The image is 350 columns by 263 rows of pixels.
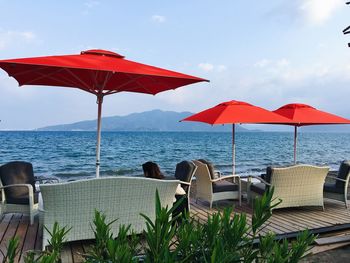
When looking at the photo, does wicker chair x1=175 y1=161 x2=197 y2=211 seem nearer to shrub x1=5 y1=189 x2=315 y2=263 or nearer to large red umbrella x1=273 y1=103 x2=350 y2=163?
large red umbrella x1=273 y1=103 x2=350 y2=163

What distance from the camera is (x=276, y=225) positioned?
4.71 m

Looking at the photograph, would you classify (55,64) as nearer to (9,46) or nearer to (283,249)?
(283,249)

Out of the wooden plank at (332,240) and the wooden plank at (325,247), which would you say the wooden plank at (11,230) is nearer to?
the wooden plank at (325,247)

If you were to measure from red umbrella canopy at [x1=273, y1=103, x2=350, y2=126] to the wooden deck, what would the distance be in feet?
5.19

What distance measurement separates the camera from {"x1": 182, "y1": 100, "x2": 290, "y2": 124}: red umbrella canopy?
5.71m

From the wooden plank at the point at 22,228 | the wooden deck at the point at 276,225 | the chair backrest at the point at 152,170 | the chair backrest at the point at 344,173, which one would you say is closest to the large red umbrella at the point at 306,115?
the chair backrest at the point at 344,173

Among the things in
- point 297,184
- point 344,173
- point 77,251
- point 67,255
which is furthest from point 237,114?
point 67,255

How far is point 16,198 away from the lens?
4.50 meters

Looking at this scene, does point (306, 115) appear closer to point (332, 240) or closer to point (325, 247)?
point (332, 240)

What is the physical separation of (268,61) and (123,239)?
1478 cm

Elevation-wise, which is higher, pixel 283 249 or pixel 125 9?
pixel 125 9

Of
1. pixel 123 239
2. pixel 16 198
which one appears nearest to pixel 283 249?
pixel 123 239

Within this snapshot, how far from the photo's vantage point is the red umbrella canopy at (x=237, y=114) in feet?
18.7

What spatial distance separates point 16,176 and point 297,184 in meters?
4.36
